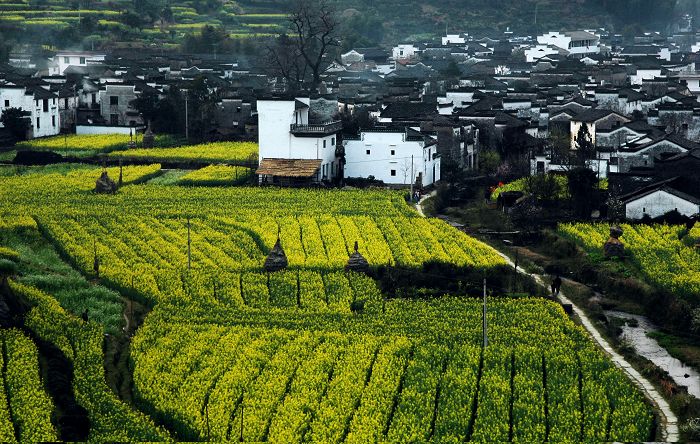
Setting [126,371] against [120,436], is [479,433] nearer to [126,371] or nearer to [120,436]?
[120,436]

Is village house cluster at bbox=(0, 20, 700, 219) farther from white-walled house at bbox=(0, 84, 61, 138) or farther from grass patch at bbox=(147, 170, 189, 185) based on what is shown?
grass patch at bbox=(147, 170, 189, 185)

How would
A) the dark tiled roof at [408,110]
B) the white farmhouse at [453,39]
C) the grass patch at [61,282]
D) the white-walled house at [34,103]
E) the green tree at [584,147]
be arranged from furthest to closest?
the white farmhouse at [453,39] < the white-walled house at [34,103] < the dark tiled roof at [408,110] < the green tree at [584,147] < the grass patch at [61,282]

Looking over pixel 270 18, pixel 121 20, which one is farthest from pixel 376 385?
pixel 270 18

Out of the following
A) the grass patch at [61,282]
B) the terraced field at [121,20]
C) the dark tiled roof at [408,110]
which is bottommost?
the grass patch at [61,282]

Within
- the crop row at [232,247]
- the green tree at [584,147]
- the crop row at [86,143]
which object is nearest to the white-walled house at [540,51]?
the crop row at [86,143]

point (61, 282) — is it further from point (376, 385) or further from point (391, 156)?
point (391, 156)

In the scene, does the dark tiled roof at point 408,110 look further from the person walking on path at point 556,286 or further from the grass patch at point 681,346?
the grass patch at point 681,346

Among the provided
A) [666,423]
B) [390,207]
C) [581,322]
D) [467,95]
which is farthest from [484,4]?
[666,423]

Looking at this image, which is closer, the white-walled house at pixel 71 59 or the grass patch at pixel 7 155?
the grass patch at pixel 7 155
